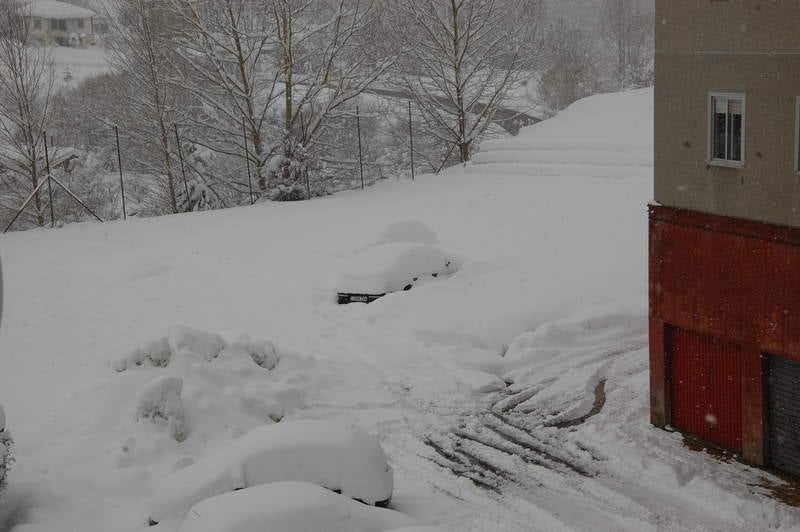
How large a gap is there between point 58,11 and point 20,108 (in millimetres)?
59278

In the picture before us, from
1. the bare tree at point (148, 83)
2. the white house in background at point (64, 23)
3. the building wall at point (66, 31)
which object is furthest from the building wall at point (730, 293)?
the building wall at point (66, 31)

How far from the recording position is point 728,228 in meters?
14.4

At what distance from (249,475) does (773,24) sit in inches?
341

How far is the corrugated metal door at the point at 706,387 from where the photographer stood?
1491cm

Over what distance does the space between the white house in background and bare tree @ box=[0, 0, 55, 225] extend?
5225 centimetres

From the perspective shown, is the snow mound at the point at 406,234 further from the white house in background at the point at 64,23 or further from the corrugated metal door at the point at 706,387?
the white house in background at the point at 64,23

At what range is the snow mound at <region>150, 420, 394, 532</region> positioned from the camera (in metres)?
12.3

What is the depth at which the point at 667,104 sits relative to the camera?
1523 cm

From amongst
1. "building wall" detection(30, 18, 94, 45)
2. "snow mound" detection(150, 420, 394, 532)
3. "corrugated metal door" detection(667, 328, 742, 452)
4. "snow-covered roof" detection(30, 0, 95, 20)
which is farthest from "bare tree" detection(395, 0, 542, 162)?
"snow-covered roof" detection(30, 0, 95, 20)

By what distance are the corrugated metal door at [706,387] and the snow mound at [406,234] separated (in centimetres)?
992

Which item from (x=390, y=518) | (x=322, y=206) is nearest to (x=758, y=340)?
(x=390, y=518)

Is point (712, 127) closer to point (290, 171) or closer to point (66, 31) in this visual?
point (290, 171)

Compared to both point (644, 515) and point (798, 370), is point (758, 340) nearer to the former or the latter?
point (798, 370)

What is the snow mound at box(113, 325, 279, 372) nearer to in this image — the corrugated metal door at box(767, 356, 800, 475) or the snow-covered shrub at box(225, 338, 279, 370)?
the snow-covered shrub at box(225, 338, 279, 370)
